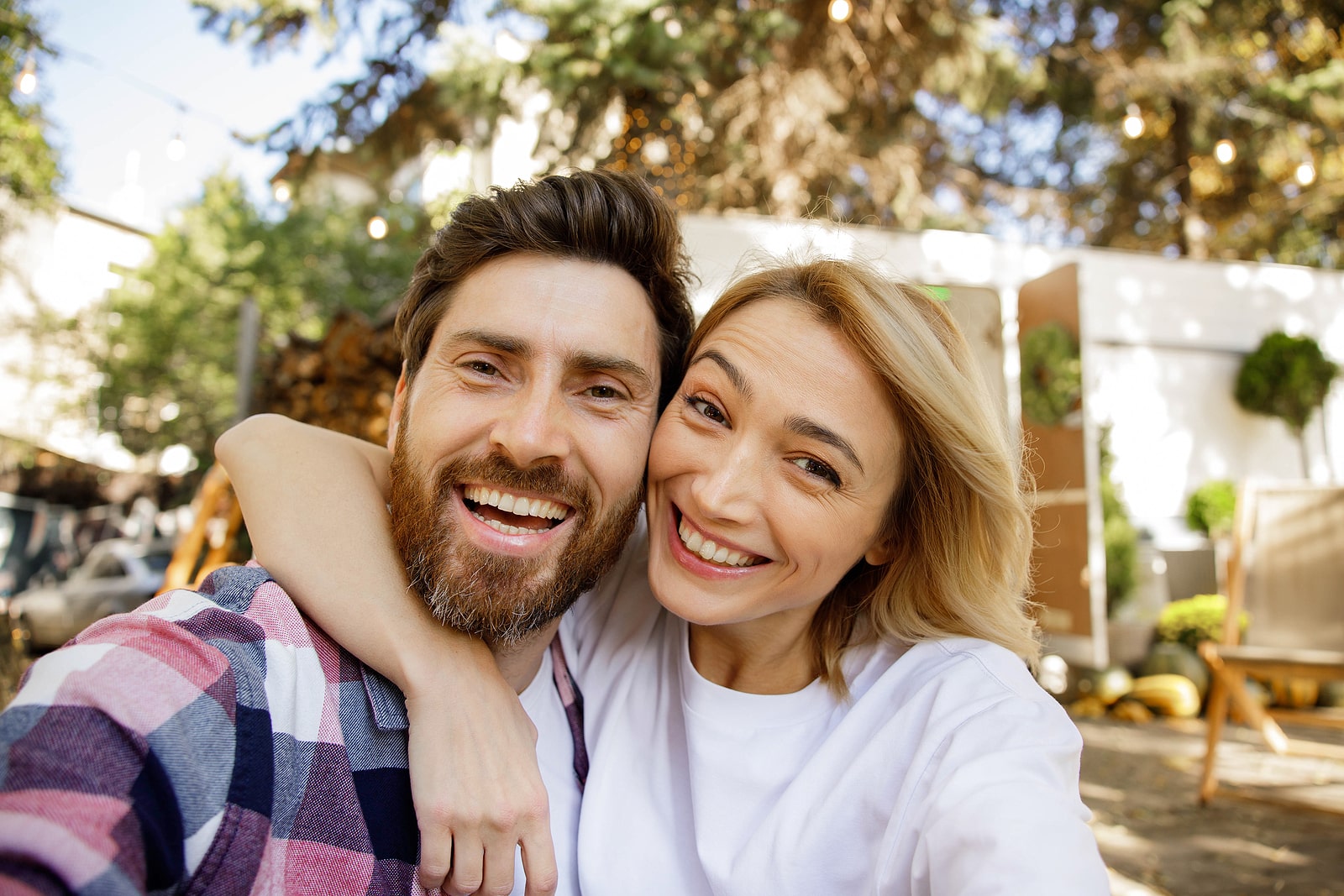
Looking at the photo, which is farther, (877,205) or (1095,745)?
(877,205)

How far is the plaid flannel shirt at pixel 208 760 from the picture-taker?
88cm

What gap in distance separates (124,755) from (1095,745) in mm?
7492

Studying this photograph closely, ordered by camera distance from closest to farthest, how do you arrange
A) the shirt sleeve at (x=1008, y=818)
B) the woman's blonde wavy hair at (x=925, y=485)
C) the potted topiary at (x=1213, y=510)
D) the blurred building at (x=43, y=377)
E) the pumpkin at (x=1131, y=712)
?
the shirt sleeve at (x=1008, y=818) < the woman's blonde wavy hair at (x=925, y=485) < the pumpkin at (x=1131, y=712) < the potted topiary at (x=1213, y=510) < the blurred building at (x=43, y=377)

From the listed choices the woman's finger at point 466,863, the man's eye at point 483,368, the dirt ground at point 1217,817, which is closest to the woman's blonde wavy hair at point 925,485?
the man's eye at point 483,368

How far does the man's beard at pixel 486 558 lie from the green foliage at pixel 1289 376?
11209mm

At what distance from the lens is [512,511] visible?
65.1 inches

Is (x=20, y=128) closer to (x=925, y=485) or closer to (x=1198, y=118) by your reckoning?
(x=925, y=485)

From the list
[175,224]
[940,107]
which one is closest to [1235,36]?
[940,107]

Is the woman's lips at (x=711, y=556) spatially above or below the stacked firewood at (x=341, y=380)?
below

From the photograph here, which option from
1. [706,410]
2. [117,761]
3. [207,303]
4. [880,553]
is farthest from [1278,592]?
[207,303]

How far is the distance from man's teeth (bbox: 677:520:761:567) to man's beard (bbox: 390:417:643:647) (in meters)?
0.18

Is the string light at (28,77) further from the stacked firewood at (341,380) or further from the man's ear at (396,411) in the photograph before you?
the man's ear at (396,411)

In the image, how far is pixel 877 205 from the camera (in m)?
11.4

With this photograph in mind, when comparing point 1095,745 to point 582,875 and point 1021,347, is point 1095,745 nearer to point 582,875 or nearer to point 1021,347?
point 1021,347
